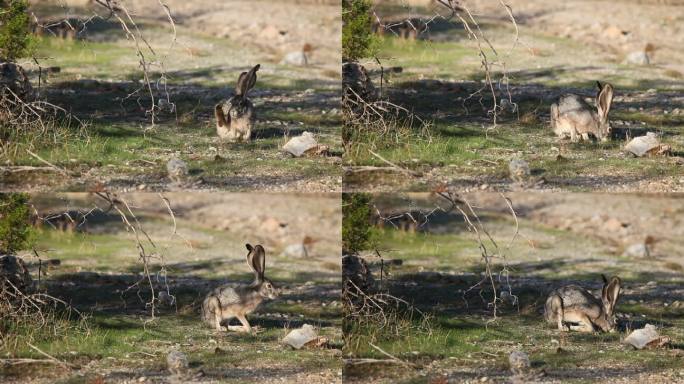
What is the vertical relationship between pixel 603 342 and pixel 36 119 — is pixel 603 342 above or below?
below

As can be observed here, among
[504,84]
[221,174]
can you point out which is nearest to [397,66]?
[504,84]

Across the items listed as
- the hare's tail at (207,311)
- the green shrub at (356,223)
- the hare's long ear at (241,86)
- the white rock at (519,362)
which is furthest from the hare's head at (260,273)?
the white rock at (519,362)

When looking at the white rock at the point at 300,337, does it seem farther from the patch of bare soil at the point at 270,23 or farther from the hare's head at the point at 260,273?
the patch of bare soil at the point at 270,23

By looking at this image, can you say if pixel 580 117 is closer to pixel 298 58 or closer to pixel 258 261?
pixel 298 58

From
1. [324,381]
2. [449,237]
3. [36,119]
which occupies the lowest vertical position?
[324,381]

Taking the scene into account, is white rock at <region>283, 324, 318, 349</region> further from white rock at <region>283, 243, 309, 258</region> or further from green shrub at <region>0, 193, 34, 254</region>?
green shrub at <region>0, 193, 34, 254</region>

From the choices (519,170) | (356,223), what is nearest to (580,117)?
(519,170)

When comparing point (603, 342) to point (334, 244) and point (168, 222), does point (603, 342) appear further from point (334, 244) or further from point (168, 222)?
point (168, 222)
